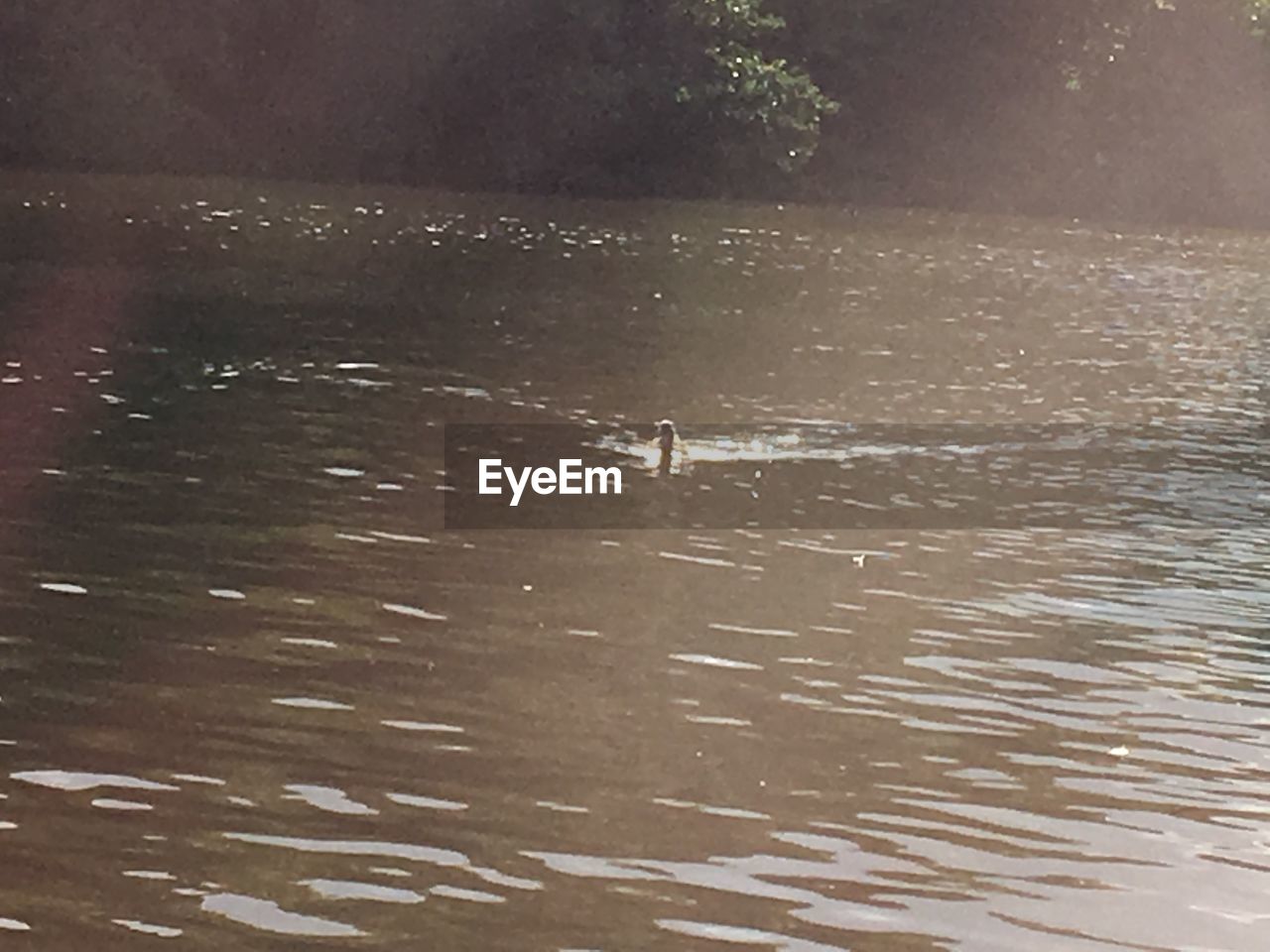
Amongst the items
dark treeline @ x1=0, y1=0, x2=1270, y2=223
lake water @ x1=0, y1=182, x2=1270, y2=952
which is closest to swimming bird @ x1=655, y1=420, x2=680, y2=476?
lake water @ x1=0, y1=182, x2=1270, y2=952

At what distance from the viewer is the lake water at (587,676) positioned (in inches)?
414

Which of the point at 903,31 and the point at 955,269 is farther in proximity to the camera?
the point at 903,31

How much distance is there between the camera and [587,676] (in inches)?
567

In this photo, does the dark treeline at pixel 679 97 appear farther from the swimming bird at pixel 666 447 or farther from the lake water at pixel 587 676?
the swimming bird at pixel 666 447

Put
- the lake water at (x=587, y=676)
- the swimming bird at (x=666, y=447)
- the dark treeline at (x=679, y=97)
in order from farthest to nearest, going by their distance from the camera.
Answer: the dark treeline at (x=679, y=97)
the swimming bird at (x=666, y=447)
the lake water at (x=587, y=676)

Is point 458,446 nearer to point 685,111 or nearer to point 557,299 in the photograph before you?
point 557,299

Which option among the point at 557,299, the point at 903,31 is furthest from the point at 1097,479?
the point at 903,31

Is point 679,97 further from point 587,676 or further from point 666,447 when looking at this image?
point 587,676

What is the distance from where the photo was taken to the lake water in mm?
10516

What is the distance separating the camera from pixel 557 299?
4041 cm

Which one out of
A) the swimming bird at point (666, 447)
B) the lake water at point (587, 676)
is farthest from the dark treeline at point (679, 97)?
the swimming bird at point (666, 447)

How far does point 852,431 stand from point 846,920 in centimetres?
1629

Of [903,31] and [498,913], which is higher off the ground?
[903,31]

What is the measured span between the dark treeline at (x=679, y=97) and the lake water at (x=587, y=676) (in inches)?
1613
